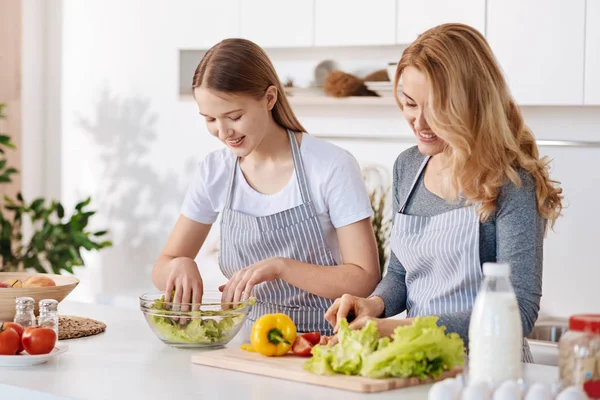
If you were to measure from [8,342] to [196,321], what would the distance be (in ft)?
1.38

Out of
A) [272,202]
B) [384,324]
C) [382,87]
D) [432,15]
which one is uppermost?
[432,15]

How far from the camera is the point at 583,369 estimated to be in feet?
5.34

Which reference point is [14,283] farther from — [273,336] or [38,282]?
[273,336]

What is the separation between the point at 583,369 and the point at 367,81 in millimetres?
2990

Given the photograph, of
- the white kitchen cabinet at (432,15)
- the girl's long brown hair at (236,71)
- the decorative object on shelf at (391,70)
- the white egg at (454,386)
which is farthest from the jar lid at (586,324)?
the decorative object on shelf at (391,70)

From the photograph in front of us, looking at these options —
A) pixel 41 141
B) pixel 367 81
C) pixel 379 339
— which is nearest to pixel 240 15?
pixel 367 81

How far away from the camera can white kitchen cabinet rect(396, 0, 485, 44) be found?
4.05 metres

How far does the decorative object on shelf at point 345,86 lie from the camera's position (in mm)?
4504

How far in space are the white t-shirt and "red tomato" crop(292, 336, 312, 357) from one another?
536 mm

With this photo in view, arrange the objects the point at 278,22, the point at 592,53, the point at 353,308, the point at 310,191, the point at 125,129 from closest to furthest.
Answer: the point at 353,308
the point at 310,191
the point at 592,53
the point at 278,22
the point at 125,129

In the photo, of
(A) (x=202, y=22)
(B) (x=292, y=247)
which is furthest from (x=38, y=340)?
(A) (x=202, y=22)

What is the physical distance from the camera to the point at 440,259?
90.4 inches

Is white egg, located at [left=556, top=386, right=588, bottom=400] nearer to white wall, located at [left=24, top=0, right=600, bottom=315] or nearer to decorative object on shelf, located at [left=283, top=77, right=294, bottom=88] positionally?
white wall, located at [left=24, top=0, right=600, bottom=315]

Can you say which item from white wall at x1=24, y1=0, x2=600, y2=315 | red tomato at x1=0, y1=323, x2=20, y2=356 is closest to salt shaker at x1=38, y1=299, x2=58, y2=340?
red tomato at x1=0, y1=323, x2=20, y2=356
